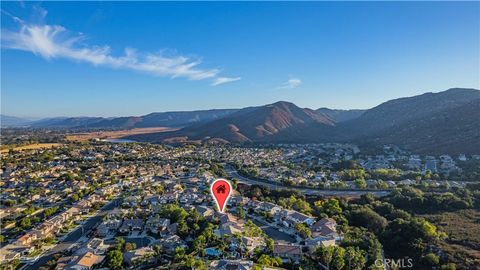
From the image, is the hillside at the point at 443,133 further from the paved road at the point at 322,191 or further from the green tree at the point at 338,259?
the green tree at the point at 338,259

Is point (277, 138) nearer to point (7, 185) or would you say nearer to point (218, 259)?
point (7, 185)

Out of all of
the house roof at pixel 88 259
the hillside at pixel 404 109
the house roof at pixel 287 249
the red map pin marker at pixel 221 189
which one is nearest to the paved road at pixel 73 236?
the house roof at pixel 88 259

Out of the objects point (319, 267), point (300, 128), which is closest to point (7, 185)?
point (319, 267)

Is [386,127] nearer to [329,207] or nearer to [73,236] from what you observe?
[329,207]

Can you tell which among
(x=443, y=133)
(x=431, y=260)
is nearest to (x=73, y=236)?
(x=431, y=260)

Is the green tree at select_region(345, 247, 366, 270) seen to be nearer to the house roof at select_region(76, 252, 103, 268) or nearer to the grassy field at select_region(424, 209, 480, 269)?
the grassy field at select_region(424, 209, 480, 269)

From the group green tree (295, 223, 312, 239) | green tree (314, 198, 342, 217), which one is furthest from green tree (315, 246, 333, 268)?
green tree (314, 198, 342, 217)
